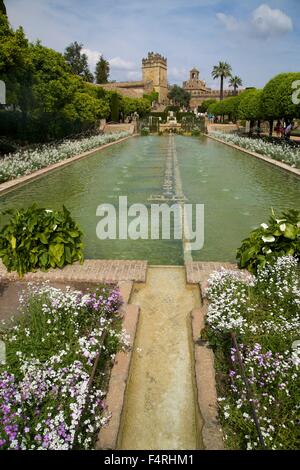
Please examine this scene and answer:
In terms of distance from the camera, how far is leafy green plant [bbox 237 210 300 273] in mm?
5348

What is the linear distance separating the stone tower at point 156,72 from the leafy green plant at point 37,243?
99914 millimetres

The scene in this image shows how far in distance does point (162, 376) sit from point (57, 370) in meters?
1.06

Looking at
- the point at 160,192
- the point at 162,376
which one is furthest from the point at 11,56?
the point at 162,376

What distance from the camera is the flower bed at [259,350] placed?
2887mm

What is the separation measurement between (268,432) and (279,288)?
2.07m

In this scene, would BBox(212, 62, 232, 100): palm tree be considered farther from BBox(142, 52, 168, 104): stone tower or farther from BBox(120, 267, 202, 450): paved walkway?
BBox(120, 267, 202, 450): paved walkway

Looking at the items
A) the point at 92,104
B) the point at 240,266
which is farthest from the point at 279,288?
the point at 92,104

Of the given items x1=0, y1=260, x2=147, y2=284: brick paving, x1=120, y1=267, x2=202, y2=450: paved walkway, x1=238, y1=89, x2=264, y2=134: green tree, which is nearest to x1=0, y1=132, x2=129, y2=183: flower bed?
x1=0, y1=260, x2=147, y2=284: brick paving

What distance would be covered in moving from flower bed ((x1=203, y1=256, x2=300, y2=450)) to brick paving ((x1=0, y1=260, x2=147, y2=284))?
132 cm

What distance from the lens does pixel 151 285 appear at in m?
5.57

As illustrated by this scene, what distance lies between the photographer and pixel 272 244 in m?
5.43

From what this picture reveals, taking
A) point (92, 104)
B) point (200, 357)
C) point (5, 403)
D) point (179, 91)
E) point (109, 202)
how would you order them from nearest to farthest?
point (5, 403) → point (200, 357) → point (109, 202) → point (92, 104) → point (179, 91)

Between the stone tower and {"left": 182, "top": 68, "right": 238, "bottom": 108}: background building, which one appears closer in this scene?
the stone tower

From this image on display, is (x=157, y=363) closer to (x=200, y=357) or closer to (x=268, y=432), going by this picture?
(x=200, y=357)
